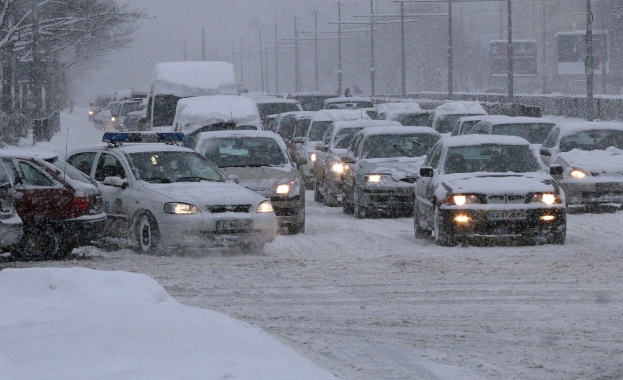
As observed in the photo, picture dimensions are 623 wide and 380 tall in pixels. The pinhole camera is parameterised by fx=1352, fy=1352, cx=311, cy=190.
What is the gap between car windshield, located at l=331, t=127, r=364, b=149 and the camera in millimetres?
25984

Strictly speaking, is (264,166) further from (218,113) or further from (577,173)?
(218,113)

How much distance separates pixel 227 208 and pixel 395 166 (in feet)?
21.3

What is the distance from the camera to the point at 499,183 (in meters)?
16.7

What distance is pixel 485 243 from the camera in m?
17.2

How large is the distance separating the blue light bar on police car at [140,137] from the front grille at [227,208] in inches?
98.8

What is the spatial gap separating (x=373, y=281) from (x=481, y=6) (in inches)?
7014

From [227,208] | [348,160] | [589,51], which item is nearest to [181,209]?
[227,208]

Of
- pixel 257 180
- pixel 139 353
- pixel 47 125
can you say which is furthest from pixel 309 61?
pixel 139 353

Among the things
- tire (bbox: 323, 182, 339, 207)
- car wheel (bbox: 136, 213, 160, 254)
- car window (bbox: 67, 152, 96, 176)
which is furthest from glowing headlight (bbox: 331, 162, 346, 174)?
car wheel (bbox: 136, 213, 160, 254)

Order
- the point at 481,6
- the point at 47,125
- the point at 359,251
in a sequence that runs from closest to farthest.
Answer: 1. the point at 359,251
2. the point at 47,125
3. the point at 481,6

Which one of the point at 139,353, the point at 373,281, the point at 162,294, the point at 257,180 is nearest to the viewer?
the point at 139,353

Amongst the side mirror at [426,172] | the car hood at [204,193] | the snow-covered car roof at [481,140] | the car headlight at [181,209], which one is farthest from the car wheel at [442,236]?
the car headlight at [181,209]

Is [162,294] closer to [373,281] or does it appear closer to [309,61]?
[373,281]

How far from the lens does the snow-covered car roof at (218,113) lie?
2633 cm
